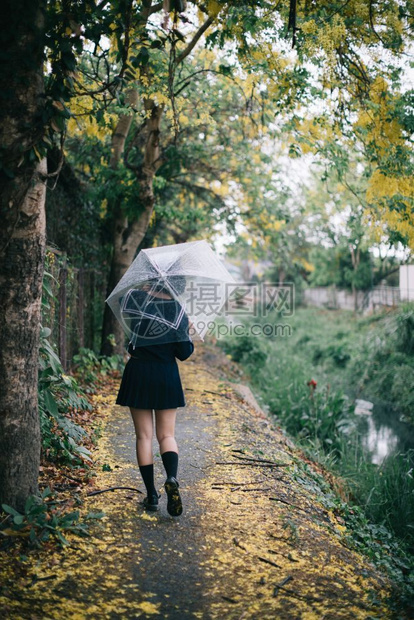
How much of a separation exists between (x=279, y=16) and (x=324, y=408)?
6485 mm

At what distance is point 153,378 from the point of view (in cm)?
418

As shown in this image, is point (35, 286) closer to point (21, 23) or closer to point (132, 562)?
point (21, 23)

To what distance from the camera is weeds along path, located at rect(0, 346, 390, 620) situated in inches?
120

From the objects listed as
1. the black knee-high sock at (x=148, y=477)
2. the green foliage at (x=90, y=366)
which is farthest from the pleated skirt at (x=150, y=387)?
the green foliage at (x=90, y=366)

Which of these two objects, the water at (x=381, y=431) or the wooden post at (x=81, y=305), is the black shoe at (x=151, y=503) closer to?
the wooden post at (x=81, y=305)

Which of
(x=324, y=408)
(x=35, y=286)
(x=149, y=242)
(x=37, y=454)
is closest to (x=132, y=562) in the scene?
(x=37, y=454)

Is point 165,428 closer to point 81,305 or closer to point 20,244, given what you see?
point 20,244

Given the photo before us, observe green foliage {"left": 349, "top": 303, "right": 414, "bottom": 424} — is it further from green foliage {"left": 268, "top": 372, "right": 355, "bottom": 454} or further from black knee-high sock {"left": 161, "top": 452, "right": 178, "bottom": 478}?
black knee-high sock {"left": 161, "top": 452, "right": 178, "bottom": 478}

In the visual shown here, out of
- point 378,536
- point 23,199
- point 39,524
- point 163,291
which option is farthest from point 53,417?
point 378,536

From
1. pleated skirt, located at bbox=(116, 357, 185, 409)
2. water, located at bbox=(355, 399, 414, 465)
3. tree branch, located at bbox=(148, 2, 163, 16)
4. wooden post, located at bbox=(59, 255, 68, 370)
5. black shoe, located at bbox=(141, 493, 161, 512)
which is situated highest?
tree branch, located at bbox=(148, 2, 163, 16)

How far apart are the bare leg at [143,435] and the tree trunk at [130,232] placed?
5.69m

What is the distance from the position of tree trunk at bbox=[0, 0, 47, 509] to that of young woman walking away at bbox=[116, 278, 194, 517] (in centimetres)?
77

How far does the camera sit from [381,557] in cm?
451

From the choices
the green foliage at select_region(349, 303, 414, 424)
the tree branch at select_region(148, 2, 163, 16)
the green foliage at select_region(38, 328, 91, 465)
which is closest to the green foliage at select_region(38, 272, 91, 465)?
the green foliage at select_region(38, 328, 91, 465)
